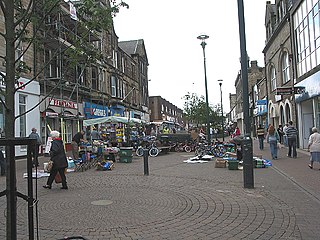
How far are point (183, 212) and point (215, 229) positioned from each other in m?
1.14

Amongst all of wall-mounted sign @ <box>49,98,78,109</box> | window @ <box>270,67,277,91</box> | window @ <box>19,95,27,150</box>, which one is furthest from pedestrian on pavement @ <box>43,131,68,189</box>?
window @ <box>270,67,277,91</box>

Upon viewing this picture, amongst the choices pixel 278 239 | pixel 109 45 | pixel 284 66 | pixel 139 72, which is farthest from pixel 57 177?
pixel 139 72

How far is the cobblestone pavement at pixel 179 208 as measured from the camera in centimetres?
504

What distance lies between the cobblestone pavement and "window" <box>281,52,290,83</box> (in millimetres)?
15141

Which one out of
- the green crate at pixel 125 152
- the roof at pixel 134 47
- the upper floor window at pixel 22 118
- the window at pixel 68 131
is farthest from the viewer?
the roof at pixel 134 47

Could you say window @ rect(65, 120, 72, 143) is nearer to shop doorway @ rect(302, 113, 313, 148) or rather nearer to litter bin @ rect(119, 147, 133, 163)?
litter bin @ rect(119, 147, 133, 163)

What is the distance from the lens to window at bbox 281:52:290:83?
23859 millimetres

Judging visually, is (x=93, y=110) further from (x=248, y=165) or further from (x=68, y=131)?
(x=248, y=165)

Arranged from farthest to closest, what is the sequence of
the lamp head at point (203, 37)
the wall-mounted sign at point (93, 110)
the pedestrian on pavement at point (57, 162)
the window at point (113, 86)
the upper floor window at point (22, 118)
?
the window at point (113, 86) → the wall-mounted sign at point (93, 110) → the lamp head at point (203, 37) → the upper floor window at point (22, 118) → the pedestrian on pavement at point (57, 162)

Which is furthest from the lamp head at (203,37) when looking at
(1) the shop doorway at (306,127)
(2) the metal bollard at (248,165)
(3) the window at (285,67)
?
(2) the metal bollard at (248,165)

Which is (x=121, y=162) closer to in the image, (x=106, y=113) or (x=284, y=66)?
(x=284, y=66)

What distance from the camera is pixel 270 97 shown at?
30.6 meters

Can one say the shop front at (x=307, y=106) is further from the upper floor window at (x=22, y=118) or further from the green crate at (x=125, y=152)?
the upper floor window at (x=22, y=118)

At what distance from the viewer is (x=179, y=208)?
6.53 metres
